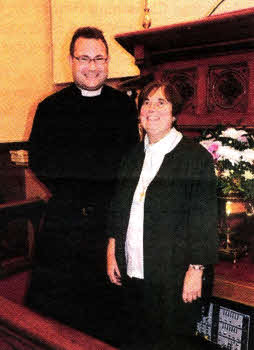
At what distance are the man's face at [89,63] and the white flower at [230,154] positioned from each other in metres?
0.69

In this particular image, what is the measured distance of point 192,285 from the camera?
138cm

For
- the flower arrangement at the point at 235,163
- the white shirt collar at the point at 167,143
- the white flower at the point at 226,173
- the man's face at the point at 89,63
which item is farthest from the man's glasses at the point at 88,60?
Result: the white flower at the point at 226,173

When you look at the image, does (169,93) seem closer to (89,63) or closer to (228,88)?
(89,63)

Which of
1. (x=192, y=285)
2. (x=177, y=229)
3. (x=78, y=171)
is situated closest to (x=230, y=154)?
(x=177, y=229)

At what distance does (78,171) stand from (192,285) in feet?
2.55

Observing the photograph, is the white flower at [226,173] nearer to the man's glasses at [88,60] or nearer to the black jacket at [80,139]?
the black jacket at [80,139]

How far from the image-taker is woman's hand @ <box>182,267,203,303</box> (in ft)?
4.53

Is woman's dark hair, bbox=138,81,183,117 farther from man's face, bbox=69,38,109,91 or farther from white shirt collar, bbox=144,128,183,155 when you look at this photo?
man's face, bbox=69,38,109,91

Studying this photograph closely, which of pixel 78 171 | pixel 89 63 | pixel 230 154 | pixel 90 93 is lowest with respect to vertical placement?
pixel 78 171

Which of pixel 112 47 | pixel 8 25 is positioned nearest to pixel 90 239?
pixel 112 47

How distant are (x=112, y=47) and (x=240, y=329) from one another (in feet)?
9.14

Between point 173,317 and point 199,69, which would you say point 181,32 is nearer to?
point 199,69

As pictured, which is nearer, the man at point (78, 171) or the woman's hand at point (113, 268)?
the woman's hand at point (113, 268)

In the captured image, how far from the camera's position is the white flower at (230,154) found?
164 cm
